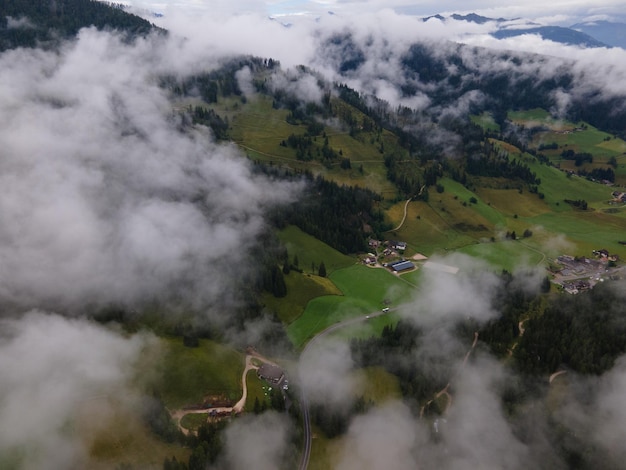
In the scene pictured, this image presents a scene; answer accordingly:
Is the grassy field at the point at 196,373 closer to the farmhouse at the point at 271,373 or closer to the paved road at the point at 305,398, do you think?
the farmhouse at the point at 271,373

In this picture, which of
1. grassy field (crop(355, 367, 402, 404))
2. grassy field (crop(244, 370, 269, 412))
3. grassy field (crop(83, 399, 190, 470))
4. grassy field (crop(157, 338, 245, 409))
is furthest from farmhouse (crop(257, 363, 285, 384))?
grassy field (crop(83, 399, 190, 470))

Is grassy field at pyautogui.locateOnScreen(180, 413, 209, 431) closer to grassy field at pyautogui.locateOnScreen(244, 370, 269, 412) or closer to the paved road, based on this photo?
grassy field at pyautogui.locateOnScreen(244, 370, 269, 412)

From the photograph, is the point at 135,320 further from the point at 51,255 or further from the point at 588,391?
the point at 588,391

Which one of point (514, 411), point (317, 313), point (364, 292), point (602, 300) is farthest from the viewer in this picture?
point (364, 292)

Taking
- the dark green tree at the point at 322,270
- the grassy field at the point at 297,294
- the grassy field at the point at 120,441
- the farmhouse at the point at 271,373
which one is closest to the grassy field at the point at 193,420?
the grassy field at the point at 120,441

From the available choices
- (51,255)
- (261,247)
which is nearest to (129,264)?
(51,255)

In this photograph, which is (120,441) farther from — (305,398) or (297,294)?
(297,294)
